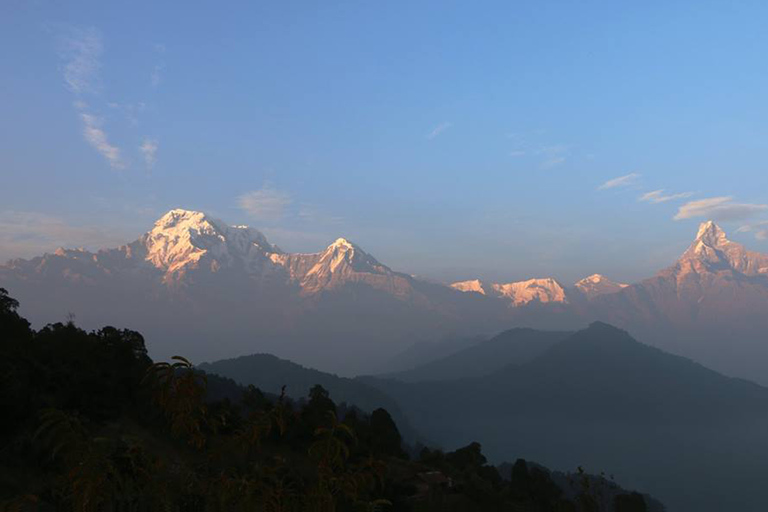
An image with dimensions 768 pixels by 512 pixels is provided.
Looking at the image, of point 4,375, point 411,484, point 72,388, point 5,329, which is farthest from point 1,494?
point 411,484

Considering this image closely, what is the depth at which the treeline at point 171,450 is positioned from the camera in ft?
61.3

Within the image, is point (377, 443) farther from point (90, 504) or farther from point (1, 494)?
point (90, 504)

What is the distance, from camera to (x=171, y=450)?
225ft

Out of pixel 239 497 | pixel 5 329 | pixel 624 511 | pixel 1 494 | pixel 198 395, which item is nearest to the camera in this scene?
pixel 198 395

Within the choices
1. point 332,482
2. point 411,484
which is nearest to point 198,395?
point 332,482

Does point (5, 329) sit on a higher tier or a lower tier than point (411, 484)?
higher

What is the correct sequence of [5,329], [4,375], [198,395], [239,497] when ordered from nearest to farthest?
1. [198,395]
2. [239,497]
3. [4,375]
4. [5,329]

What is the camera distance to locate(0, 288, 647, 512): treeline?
61.3ft

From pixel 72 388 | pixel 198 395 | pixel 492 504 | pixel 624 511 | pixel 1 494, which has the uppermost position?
pixel 198 395

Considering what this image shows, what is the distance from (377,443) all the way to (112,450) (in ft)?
299

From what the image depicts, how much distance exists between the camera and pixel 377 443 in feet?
350

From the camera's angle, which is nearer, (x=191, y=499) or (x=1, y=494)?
(x=191, y=499)

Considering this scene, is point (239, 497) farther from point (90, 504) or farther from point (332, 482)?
point (90, 504)

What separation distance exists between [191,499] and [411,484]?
62566 millimetres
